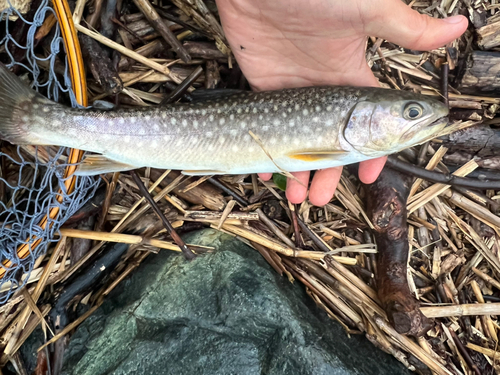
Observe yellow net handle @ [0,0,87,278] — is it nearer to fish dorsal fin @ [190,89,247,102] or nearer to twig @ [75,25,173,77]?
twig @ [75,25,173,77]

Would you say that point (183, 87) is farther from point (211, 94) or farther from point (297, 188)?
point (297, 188)

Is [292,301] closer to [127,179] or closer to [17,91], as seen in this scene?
[127,179]

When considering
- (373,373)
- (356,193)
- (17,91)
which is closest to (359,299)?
(373,373)

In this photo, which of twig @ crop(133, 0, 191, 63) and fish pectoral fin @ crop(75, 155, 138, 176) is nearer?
→ fish pectoral fin @ crop(75, 155, 138, 176)

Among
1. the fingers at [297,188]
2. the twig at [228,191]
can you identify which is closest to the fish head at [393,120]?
the fingers at [297,188]

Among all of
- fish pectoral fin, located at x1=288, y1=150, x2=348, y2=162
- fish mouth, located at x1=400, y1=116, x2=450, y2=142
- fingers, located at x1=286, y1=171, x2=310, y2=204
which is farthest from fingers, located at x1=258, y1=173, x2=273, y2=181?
fish mouth, located at x1=400, y1=116, x2=450, y2=142

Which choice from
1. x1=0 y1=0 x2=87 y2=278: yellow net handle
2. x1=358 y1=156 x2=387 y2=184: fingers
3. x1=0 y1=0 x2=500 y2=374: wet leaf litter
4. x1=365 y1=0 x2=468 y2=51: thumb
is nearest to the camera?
x1=365 y1=0 x2=468 y2=51: thumb

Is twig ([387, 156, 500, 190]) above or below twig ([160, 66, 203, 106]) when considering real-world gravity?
below
